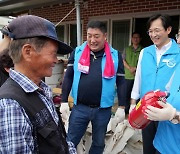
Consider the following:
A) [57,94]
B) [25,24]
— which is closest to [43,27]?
[25,24]

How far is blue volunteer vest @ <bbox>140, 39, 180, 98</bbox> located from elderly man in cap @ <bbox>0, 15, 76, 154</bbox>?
1.36 m

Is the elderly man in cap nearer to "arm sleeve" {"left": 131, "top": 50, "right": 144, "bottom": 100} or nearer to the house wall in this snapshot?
"arm sleeve" {"left": 131, "top": 50, "right": 144, "bottom": 100}

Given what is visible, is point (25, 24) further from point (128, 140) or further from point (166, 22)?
point (128, 140)

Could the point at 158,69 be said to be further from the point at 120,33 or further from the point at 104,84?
the point at 120,33

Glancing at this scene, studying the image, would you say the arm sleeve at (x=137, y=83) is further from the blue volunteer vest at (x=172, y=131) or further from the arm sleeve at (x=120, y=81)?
the blue volunteer vest at (x=172, y=131)

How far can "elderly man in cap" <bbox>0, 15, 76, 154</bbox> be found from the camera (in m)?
0.92

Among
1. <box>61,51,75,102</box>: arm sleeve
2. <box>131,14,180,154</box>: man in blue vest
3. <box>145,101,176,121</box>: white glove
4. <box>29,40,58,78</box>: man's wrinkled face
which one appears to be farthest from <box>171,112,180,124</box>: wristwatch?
<box>61,51,75,102</box>: arm sleeve

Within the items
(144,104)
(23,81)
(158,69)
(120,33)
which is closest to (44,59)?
(23,81)

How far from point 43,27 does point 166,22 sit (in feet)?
5.47

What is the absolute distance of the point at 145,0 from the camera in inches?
204

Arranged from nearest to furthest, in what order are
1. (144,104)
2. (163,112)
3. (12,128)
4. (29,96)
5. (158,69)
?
(12,128) < (29,96) < (163,112) < (144,104) < (158,69)

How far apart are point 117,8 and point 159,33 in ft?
12.1

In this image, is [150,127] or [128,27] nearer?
[150,127]

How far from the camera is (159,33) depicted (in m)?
2.36
